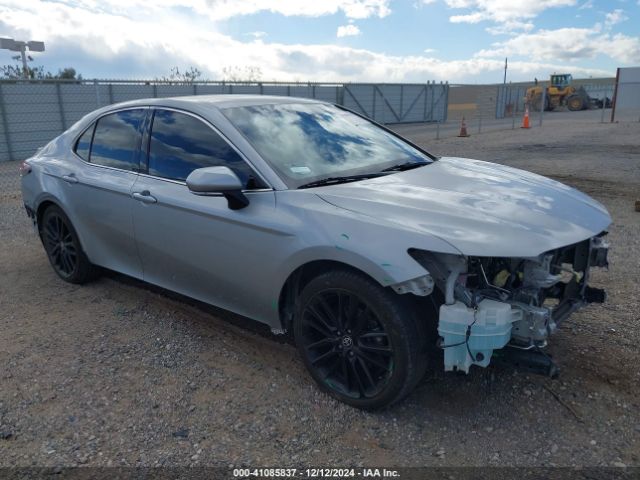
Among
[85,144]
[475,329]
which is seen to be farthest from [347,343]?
[85,144]

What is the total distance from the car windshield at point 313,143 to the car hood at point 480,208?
0.23m

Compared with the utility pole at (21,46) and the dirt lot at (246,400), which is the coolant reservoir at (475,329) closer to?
the dirt lot at (246,400)

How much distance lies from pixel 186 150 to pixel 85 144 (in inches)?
57.4

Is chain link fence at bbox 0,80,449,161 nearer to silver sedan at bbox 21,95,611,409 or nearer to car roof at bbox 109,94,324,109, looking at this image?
car roof at bbox 109,94,324,109

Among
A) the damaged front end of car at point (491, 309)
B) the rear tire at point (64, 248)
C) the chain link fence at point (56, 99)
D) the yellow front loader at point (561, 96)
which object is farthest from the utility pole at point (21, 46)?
the yellow front loader at point (561, 96)

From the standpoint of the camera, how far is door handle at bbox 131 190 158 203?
3.72 m

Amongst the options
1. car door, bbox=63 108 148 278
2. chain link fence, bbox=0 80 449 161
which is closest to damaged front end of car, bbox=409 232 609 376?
car door, bbox=63 108 148 278

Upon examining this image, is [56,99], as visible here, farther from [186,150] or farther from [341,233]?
[341,233]

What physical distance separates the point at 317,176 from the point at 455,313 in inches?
48.2

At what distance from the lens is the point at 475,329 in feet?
8.30

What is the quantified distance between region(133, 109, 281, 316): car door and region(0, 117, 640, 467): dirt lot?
1.50ft

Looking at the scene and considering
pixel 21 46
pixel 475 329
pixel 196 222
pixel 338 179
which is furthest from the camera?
pixel 21 46

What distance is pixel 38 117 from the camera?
50.8 ft

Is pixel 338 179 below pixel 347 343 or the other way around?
the other way around
